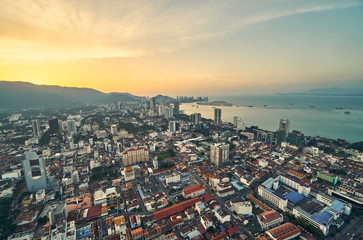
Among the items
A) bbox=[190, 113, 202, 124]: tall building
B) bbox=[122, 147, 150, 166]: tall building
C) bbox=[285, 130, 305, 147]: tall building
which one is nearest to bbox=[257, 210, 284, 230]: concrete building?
bbox=[122, 147, 150, 166]: tall building

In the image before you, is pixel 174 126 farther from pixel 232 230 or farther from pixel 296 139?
pixel 232 230

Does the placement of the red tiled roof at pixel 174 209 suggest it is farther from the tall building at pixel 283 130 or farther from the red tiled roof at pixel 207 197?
the tall building at pixel 283 130

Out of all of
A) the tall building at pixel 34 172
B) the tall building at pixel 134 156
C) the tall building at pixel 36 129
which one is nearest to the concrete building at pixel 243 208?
the tall building at pixel 134 156

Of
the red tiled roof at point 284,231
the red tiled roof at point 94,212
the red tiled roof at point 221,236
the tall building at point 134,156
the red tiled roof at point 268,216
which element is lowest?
the red tiled roof at point 94,212

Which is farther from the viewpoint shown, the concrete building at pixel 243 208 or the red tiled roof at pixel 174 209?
the concrete building at pixel 243 208

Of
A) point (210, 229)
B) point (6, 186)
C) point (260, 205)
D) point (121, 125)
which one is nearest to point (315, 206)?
point (260, 205)

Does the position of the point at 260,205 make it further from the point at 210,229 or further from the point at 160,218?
the point at 160,218
